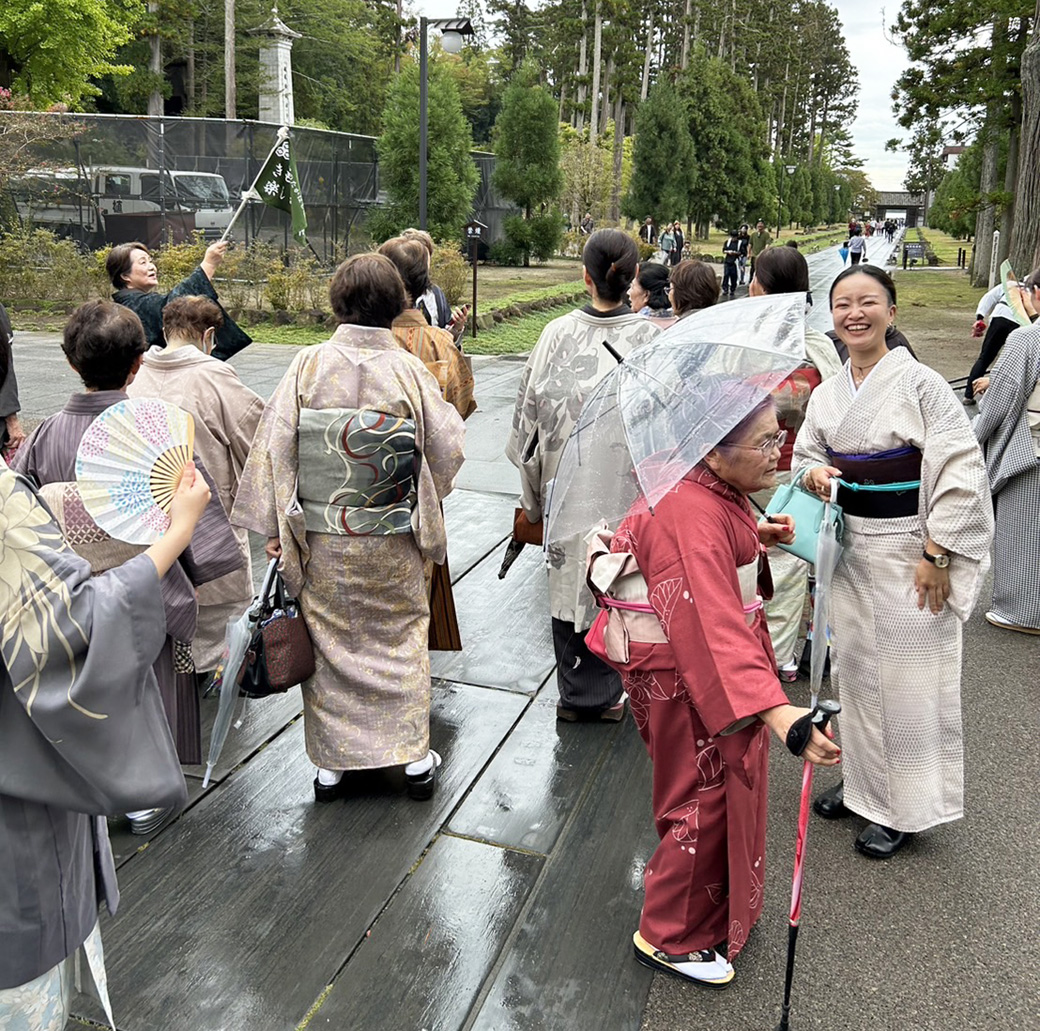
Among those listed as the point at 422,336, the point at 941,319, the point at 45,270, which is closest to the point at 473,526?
the point at 422,336

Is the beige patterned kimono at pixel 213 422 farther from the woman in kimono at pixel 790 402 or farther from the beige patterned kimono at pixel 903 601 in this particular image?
the beige patterned kimono at pixel 903 601

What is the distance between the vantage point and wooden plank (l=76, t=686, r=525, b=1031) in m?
2.51

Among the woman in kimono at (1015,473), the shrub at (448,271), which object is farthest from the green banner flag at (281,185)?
the shrub at (448,271)

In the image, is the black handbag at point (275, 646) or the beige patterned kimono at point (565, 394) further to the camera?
the beige patterned kimono at point (565, 394)

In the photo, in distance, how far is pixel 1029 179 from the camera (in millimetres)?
11992

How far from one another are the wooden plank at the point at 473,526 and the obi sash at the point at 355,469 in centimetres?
232

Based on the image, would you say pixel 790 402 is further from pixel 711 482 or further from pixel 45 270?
pixel 45 270

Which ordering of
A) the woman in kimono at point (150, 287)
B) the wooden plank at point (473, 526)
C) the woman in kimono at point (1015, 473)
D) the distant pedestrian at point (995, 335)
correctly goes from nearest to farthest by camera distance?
the woman in kimono at point (150, 287) < the woman in kimono at point (1015, 473) < the wooden plank at point (473, 526) < the distant pedestrian at point (995, 335)

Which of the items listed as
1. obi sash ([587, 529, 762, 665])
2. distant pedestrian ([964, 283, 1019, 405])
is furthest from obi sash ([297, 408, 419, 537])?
distant pedestrian ([964, 283, 1019, 405])

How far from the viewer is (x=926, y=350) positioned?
586 inches

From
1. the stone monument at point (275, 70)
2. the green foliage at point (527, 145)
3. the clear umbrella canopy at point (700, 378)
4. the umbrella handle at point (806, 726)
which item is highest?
the stone monument at point (275, 70)

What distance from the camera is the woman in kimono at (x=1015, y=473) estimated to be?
16.2 feet

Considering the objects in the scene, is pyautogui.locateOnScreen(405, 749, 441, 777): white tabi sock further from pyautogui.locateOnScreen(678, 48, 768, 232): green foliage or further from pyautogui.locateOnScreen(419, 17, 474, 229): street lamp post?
pyautogui.locateOnScreen(678, 48, 768, 232): green foliage

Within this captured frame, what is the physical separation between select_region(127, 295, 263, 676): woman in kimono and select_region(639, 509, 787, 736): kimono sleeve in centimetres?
220
